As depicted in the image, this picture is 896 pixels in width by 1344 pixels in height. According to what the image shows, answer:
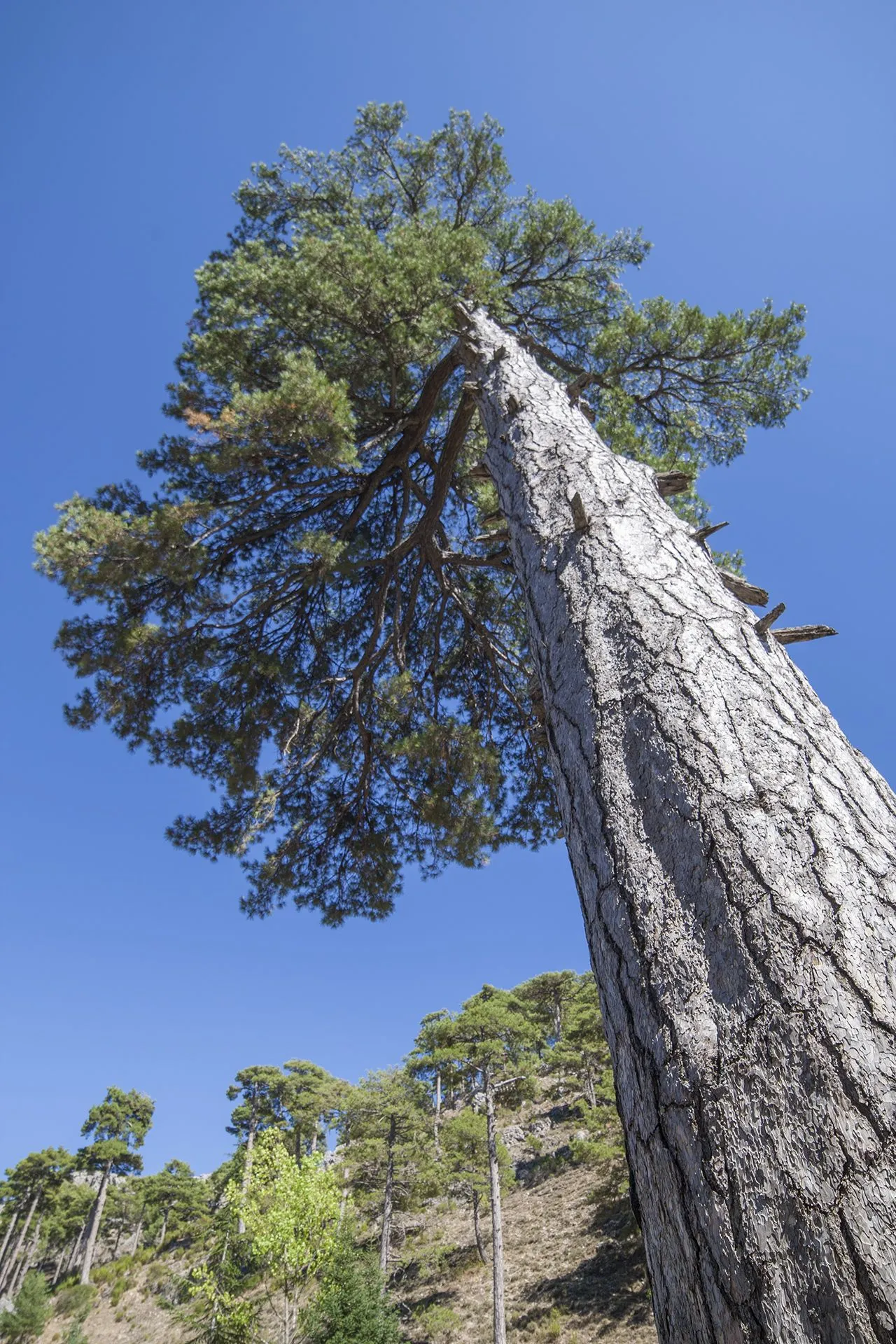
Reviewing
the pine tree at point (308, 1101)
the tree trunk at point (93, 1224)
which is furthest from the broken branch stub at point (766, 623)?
the tree trunk at point (93, 1224)

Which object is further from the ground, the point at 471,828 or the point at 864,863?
the point at 471,828

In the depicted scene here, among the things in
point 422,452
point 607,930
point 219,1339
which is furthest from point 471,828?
point 219,1339

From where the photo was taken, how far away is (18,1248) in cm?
3578

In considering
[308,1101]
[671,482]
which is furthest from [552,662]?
[308,1101]

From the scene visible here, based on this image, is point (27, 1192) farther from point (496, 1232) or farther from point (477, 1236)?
point (496, 1232)

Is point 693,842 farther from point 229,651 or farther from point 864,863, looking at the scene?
point 229,651

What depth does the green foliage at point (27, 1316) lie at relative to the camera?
2453 centimetres

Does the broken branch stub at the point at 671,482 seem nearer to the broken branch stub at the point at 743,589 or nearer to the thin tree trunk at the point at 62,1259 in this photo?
the broken branch stub at the point at 743,589

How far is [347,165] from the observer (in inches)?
360

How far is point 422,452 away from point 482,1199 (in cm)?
2619

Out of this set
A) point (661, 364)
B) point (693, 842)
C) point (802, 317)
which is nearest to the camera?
point (693, 842)

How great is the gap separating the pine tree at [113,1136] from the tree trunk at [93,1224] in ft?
0.12

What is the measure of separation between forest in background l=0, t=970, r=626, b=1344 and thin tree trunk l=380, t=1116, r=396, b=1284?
0.23 feet

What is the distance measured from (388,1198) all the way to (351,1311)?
313 inches
